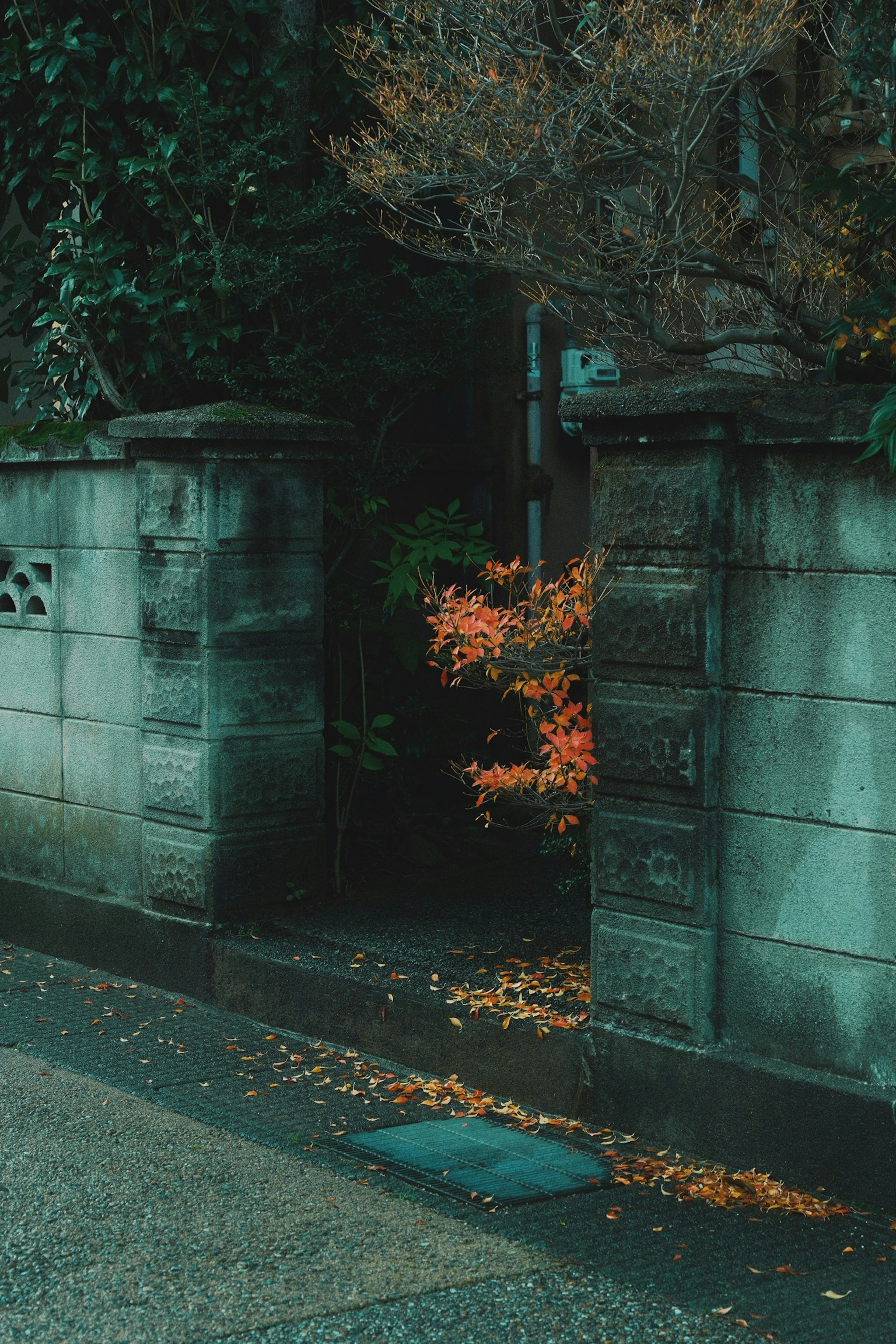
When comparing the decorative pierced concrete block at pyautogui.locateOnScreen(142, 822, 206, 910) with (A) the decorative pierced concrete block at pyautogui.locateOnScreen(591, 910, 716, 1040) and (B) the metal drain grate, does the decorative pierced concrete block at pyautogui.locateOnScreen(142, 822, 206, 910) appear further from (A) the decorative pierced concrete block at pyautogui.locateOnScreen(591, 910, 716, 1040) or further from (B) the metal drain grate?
(A) the decorative pierced concrete block at pyautogui.locateOnScreen(591, 910, 716, 1040)

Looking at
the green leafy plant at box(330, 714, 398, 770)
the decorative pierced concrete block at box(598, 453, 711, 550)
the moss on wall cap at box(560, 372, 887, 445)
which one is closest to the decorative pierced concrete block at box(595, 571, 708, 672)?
the decorative pierced concrete block at box(598, 453, 711, 550)

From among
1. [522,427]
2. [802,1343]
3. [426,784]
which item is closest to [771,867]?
[802,1343]

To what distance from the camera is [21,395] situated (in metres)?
7.74

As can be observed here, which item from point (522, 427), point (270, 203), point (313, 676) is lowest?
point (313, 676)

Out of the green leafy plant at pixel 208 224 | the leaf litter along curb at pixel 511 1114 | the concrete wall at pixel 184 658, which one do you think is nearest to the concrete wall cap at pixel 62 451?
the concrete wall at pixel 184 658

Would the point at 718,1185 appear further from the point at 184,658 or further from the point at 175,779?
the point at 184,658

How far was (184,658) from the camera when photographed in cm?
652

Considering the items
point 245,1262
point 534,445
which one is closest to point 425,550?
point 534,445

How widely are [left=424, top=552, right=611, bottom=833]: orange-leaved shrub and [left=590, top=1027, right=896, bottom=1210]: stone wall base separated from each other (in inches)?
32.6

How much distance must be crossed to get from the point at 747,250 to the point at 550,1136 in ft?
Answer: 9.94

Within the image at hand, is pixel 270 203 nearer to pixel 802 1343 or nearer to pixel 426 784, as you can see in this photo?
pixel 426 784

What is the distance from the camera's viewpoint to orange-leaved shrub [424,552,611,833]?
522 cm

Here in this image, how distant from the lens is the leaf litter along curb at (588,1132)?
176 inches

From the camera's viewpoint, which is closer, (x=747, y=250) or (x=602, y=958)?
(x=602, y=958)
